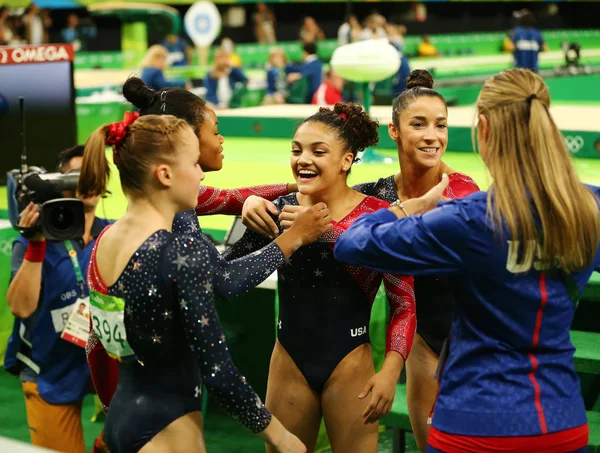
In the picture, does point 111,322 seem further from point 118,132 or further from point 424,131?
point 424,131

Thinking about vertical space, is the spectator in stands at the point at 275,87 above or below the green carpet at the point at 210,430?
above

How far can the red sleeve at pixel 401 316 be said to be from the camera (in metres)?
2.62

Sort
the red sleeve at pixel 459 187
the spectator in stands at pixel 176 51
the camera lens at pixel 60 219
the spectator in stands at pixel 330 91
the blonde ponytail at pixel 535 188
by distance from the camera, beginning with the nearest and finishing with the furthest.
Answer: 1. the blonde ponytail at pixel 535 188
2. the red sleeve at pixel 459 187
3. the camera lens at pixel 60 219
4. the spectator in stands at pixel 330 91
5. the spectator in stands at pixel 176 51

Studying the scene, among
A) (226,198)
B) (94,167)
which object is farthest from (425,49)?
(94,167)

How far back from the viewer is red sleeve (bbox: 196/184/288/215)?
295 cm

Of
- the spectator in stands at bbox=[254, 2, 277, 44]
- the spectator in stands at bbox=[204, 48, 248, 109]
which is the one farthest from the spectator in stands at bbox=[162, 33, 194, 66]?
the spectator in stands at bbox=[204, 48, 248, 109]

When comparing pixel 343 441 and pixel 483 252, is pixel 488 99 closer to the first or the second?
pixel 483 252

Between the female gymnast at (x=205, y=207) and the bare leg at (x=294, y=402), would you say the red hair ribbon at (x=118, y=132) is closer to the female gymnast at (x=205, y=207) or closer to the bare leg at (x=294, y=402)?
the female gymnast at (x=205, y=207)

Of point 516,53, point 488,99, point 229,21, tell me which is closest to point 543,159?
point 488,99

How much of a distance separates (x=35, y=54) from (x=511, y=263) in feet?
16.4

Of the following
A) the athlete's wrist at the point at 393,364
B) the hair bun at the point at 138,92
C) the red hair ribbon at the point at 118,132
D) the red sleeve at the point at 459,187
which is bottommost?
the athlete's wrist at the point at 393,364

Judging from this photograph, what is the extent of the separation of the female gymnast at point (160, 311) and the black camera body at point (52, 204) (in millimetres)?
1081

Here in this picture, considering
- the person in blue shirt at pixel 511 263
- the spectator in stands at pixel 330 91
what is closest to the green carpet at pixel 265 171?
the spectator in stands at pixel 330 91

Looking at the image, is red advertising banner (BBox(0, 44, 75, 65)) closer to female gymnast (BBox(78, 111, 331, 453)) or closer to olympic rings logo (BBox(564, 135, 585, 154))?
olympic rings logo (BBox(564, 135, 585, 154))
